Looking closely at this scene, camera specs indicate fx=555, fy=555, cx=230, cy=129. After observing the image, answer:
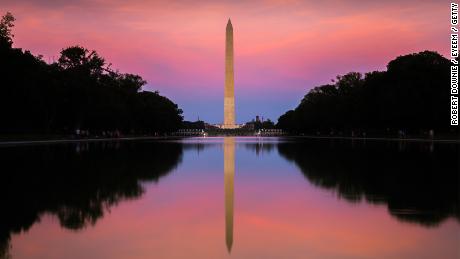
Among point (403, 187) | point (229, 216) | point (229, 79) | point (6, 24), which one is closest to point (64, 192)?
point (229, 216)

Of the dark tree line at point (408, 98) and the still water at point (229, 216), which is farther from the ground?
the dark tree line at point (408, 98)

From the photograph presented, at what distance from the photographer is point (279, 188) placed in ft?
44.8

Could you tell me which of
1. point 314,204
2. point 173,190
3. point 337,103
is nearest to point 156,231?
point 314,204

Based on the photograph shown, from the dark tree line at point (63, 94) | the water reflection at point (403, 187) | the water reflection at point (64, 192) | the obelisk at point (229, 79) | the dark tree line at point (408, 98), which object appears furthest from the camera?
the obelisk at point (229, 79)

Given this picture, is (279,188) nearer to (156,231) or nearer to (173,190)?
(173,190)

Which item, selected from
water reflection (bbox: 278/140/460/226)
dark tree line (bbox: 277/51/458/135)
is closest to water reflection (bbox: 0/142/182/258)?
water reflection (bbox: 278/140/460/226)

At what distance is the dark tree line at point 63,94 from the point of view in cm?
5091

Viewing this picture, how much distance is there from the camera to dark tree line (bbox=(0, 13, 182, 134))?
50.9 metres

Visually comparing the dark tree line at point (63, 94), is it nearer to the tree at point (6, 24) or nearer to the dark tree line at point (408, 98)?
the tree at point (6, 24)

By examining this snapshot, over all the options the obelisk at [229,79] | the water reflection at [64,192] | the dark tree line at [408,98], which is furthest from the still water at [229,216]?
the obelisk at [229,79]

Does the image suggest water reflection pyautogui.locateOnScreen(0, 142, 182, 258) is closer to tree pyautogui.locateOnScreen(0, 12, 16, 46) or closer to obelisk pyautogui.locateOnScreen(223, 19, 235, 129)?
tree pyautogui.locateOnScreen(0, 12, 16, 46)

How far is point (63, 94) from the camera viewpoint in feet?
208

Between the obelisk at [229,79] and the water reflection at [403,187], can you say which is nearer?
the water reflection at [403,187]

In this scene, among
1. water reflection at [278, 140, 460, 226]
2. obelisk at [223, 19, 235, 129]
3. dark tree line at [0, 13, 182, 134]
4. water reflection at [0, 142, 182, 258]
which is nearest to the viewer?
water reflection at [0, 142, 182, 258]
